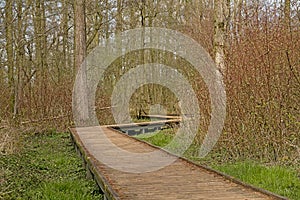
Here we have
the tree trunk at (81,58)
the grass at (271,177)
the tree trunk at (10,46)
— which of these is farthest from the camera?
the tree trunk at (10,46)

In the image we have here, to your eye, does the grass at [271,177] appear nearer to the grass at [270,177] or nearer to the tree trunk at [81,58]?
the grass at [270,177]

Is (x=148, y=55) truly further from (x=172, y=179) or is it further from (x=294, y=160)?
(x=172, y=179)

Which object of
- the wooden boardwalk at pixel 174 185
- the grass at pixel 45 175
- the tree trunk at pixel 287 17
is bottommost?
the grass at pixel 45 175

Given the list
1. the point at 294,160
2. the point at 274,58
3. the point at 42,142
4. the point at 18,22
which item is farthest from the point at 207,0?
the point at 294,160

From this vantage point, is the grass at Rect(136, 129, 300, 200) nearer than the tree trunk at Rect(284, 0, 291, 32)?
Yes

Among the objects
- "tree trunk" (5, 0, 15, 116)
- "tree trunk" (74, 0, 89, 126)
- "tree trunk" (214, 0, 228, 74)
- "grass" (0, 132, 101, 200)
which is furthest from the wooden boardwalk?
"tree trunk" (5, 0, 15, 116)

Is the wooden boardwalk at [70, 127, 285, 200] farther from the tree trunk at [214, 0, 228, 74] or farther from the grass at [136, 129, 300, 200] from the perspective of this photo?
the tree trunk at [214, 0, 228, 74]

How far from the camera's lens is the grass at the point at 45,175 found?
5.09 metres

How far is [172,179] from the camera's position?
4707mm

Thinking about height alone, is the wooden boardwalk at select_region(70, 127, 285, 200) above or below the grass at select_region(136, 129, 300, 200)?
above

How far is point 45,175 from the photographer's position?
661 centimetres

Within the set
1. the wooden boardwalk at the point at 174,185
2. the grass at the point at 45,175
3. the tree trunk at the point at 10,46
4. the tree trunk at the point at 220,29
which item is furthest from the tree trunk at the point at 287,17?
the tree trunk at the point at 10,46

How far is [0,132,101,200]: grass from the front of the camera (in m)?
5.09

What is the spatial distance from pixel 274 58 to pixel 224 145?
1983mm
